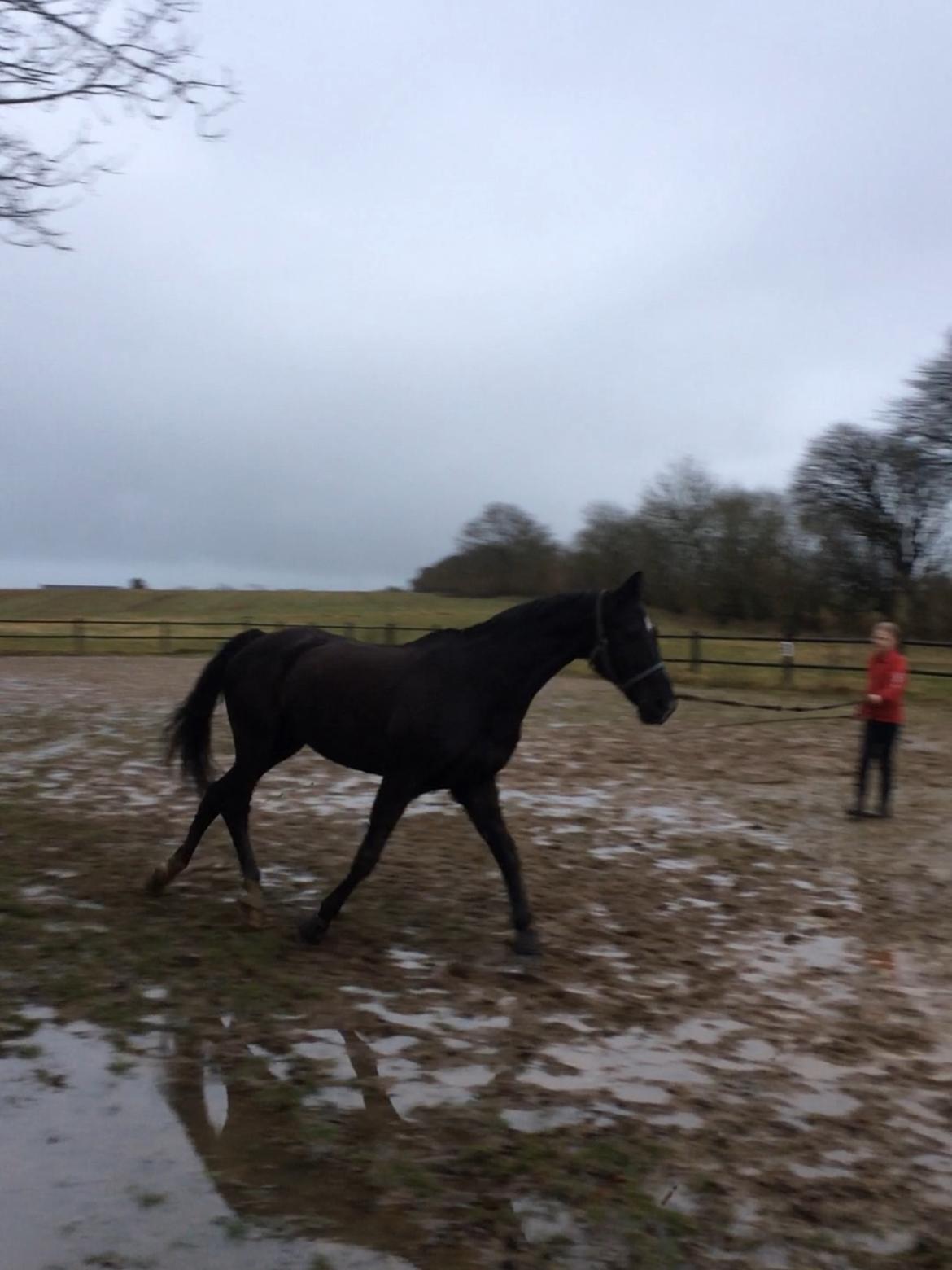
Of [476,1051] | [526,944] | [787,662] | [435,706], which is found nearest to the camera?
[476,1051]

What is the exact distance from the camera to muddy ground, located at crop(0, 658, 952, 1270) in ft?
11.0

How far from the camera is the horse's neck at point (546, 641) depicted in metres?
6.23

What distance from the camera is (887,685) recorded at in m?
10.2

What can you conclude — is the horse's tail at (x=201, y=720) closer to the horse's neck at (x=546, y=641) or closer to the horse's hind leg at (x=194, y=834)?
the horse's hind leg at (x=194, y=834)

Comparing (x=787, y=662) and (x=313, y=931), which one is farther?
(x=787, y=662)

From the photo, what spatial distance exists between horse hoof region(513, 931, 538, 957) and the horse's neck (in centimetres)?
114

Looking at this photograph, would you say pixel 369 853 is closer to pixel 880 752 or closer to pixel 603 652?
pixel 603 652

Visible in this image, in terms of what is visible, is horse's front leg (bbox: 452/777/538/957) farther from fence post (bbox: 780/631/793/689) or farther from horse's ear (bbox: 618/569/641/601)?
fence post (bbox: 780/631/793/689)

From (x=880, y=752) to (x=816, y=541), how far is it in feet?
88.8

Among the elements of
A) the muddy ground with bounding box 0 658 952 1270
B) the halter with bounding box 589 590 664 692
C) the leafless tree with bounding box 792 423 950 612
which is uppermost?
the leafless tree with bounding box 792 423 950 612

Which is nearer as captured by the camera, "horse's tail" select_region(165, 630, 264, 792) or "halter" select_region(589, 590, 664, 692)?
"halter" select_region(589, 590, 664, 692)

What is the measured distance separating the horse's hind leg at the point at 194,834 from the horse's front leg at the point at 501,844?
147 centimetres

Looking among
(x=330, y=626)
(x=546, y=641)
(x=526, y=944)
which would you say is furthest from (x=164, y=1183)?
(x=330, y=626)

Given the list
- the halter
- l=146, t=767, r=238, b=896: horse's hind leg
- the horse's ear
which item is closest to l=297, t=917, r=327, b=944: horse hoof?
l=146, t=767, r=238, b=896: horse's hind leg
